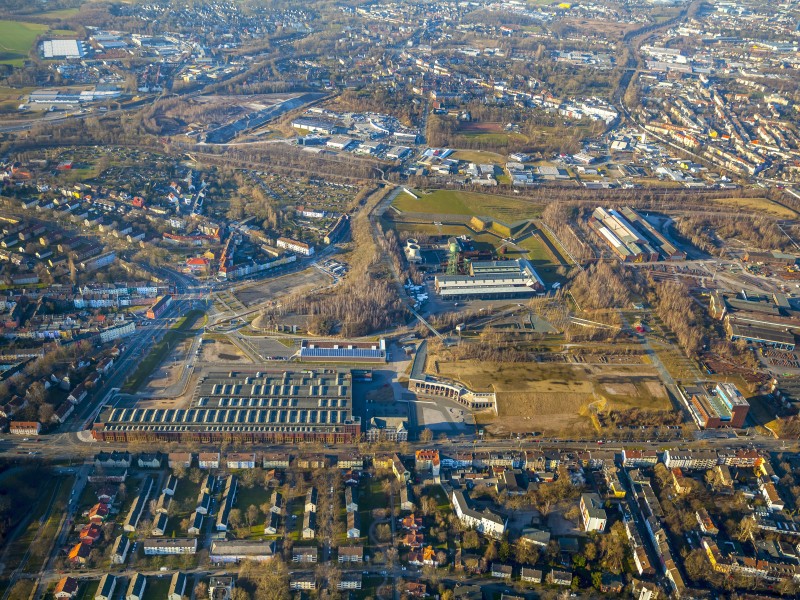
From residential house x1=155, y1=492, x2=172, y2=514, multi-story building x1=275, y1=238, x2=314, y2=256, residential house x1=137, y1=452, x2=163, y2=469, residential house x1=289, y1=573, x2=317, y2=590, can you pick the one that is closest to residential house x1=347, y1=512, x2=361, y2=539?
residential house x1=289, y1=573, x2=317, y2=590

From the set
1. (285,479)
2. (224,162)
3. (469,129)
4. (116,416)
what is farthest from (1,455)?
(469,129)

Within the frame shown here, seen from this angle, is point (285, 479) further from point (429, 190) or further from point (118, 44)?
point (118, 44)

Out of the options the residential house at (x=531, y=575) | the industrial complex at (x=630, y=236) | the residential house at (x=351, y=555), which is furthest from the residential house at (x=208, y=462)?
the industrial complex at (x=630, y=236)

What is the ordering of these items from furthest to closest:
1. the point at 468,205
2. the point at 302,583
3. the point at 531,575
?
the point at 468,205 → the point at 531,575 → the point at 302,583

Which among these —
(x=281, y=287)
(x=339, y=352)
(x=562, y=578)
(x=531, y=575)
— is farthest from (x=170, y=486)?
(x=281, y=287)

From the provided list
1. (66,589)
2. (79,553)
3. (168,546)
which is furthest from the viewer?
(168,546)

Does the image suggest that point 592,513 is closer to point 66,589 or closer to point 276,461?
point 276,461

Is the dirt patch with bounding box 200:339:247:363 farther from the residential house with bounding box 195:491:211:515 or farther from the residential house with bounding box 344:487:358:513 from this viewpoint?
the residential house with bounding box 344:487:358:513
